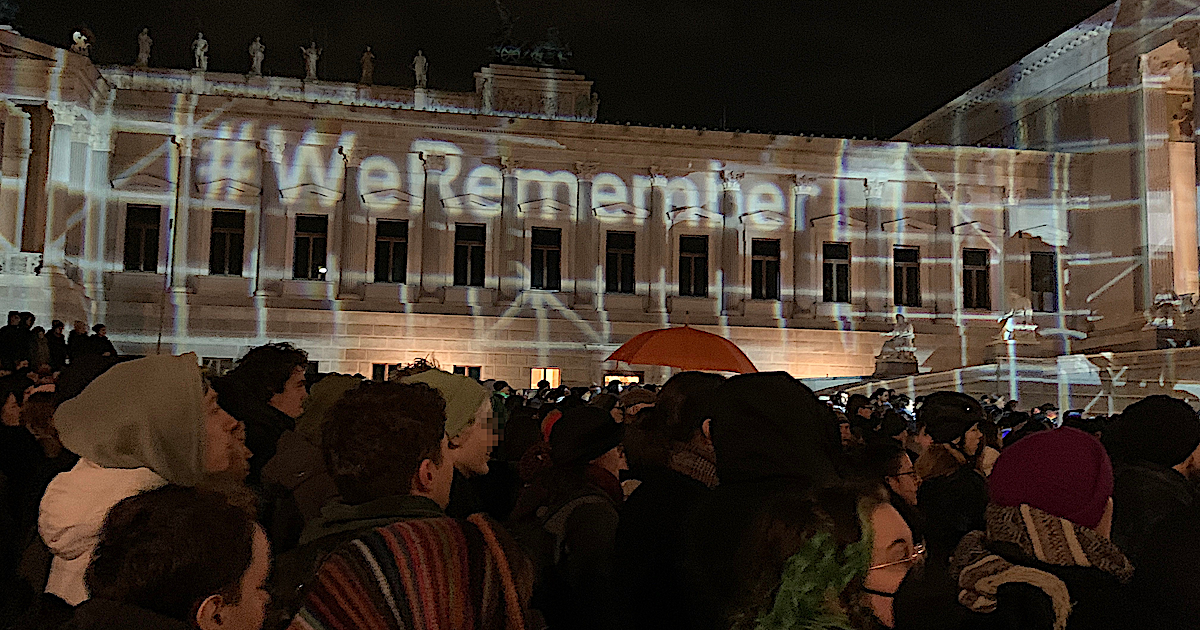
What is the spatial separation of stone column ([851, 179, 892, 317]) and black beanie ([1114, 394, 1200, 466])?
25.1 metres

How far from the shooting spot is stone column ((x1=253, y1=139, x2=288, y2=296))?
26.6m

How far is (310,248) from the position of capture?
88.8 ft

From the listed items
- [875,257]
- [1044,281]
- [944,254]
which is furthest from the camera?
[1044,281]

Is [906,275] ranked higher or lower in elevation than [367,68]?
lower

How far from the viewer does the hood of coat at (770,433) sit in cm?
324

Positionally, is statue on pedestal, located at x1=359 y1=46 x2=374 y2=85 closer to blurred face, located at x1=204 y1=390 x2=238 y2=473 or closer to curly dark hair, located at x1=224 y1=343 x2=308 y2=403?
curly dark hair, located at x1=224 y1=343 x2=308 y2=403

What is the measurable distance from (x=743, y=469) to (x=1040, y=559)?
88 cm

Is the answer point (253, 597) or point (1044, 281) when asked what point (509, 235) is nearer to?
point (1044, 281)

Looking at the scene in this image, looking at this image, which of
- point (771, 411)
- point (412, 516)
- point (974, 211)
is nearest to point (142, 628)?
point (412, 516)

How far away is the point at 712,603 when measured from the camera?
323 cm

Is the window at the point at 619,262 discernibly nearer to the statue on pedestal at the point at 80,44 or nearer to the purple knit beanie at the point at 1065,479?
the statue on pedestal at the point at 80,44

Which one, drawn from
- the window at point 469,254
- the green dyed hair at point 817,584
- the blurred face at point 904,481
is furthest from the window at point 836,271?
the green dyed hair at point 817,584

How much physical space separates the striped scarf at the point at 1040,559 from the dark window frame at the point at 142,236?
84.6ft

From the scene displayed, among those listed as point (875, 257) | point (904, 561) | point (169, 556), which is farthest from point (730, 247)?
point (169, 556)
